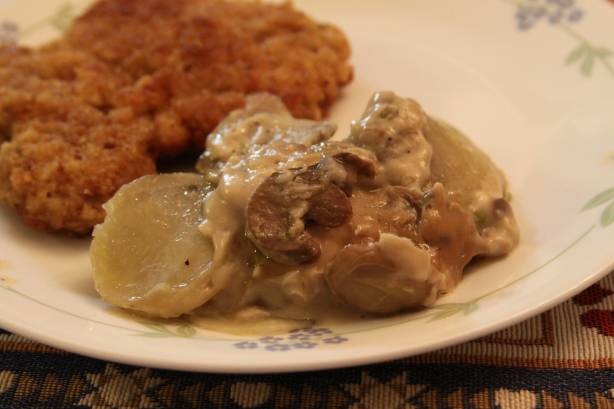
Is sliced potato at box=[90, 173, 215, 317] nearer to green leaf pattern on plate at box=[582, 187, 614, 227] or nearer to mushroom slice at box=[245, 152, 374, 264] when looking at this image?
mushroom slice at box=[245, 152, 374, 264]

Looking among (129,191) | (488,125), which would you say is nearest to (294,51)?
(488,125)

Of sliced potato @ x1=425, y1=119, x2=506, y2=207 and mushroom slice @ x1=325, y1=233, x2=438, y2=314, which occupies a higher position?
sliced potato @ x1=425, y1=119, x2=506, y2=207

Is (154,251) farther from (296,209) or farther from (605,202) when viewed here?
(605,202)

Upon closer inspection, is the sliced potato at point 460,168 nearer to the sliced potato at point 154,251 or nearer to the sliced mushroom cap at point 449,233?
the sliced mushroom cap at point 449,233

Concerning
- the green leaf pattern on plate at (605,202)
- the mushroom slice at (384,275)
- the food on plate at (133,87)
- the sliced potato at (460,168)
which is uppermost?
the green leaf pattern on plate at (605,202)

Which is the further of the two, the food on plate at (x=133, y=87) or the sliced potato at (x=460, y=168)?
the food on plate at (x=133, y=87)

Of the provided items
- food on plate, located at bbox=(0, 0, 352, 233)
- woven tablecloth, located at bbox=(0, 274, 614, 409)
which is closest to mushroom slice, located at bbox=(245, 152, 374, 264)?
woven tablecloth, located at bbox=(0, 274, 614, 409)

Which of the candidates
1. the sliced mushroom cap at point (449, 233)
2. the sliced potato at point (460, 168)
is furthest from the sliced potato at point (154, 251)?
the sliced potato at point (460, 168)
